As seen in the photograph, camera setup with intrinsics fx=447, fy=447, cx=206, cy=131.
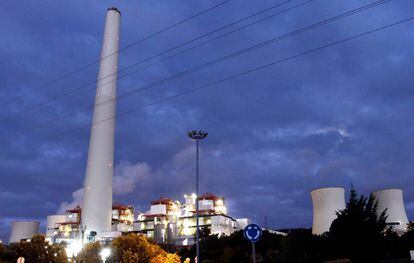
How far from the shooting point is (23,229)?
10662 cm

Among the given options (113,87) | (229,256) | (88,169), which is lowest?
(229,256)

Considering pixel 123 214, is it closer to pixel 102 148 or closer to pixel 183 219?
pixel 183 219

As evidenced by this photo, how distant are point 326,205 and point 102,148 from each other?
42.3m

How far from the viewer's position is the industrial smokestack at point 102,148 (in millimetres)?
82312

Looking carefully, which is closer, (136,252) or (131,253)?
(131,253)

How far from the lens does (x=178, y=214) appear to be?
122375 mm

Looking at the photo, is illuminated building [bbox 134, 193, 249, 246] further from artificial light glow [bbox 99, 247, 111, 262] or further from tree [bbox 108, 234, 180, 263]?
tree [bbox 108, 234, 180, 263]

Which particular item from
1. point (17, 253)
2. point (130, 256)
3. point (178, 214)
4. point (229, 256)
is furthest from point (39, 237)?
point (178, 214)

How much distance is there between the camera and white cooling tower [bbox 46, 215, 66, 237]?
5133 inches

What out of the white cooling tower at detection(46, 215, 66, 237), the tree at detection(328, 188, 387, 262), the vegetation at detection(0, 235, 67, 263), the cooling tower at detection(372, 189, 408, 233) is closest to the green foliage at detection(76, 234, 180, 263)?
the vegetation at detection(0, 235, 67, 263)

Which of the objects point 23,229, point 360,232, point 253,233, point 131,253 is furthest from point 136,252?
point 23,229

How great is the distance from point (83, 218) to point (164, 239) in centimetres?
2859

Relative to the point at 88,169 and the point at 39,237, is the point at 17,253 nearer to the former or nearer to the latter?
the point at 39,237

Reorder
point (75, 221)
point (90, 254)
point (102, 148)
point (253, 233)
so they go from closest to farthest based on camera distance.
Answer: point (253, 233) → point (90, 254) → point (102, 148) → point (75, 221)
